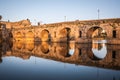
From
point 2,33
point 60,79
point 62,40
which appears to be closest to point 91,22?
point 62,40

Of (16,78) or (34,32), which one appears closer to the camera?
(16,78)

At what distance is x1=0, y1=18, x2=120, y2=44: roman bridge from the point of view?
97.6 feet

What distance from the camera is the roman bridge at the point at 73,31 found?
2975 cm

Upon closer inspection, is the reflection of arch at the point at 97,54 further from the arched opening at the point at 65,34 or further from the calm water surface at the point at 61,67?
the arched opening at the point at 65,34

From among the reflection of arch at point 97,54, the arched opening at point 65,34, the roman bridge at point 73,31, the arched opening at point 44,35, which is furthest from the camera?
the arched opening at point 44,35

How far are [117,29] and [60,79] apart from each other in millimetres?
22768

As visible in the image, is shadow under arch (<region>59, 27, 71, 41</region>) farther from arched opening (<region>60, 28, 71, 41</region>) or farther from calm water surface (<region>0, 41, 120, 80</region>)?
calm water surface (<region>0, 41, 120, 80</region>)

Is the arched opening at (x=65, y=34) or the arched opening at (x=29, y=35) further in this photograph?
the arched opening at (x=29, y=35)

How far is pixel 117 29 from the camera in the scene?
28938mm

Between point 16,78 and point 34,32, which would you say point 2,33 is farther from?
point 16,78

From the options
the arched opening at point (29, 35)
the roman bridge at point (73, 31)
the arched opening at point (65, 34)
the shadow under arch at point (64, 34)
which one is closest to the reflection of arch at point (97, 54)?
the roman bridge at point (73, 31)

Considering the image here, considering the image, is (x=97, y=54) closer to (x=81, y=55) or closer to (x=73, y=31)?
(x=81, y=55)

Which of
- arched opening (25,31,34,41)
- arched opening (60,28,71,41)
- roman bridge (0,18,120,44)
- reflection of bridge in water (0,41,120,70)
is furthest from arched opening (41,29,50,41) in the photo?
reflection of bridge in water (0,41,120,70)

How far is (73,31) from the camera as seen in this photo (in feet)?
118
